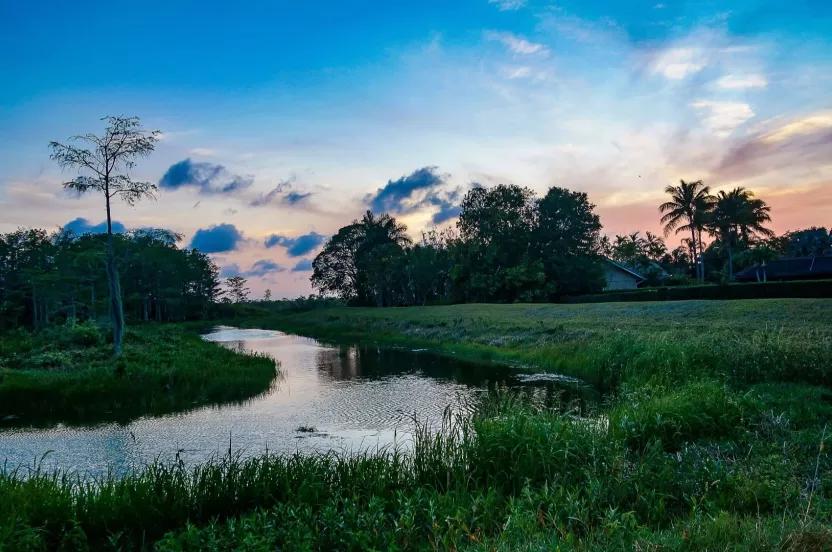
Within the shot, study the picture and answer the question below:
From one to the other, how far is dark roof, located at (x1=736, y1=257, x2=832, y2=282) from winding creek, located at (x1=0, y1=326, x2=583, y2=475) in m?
44.9

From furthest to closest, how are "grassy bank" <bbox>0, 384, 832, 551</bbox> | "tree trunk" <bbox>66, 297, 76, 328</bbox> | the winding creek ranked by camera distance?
"tree trunk" <bbox>66, 297, 76, 328</bbox>, the winding creek, "grassy bank" <bbox>0, 384, 832, 551</bbox>

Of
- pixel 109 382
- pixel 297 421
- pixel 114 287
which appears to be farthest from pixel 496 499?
pixel 114 287

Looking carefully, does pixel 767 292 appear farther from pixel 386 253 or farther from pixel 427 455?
pixel 386 253

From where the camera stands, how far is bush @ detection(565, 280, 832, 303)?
32.1m

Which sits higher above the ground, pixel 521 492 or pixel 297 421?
pixel 521 492

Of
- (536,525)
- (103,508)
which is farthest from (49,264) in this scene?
(536,525)

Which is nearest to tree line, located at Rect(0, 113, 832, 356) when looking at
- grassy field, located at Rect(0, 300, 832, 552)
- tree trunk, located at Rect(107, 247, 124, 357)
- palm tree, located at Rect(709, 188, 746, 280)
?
palm tree, located at Rect(709, 188, 746, 280)

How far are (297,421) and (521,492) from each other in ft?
30.0

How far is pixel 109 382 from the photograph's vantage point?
17.2 m

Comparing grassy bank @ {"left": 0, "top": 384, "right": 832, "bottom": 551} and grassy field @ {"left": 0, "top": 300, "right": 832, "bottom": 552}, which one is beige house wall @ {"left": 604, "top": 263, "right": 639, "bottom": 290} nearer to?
grassy field @ {"left": 0, "top": 300, "right": 832, "bottom": 552}

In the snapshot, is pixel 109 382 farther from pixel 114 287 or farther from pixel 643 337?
pixel 643 337

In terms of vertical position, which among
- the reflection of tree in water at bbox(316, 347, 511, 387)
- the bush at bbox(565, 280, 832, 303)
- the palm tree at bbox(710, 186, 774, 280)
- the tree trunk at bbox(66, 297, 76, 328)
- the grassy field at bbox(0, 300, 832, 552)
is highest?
the palm tree at bbox(710, 186, 774, 280)

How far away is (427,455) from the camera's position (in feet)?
26.4

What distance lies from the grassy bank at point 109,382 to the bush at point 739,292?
105ft
